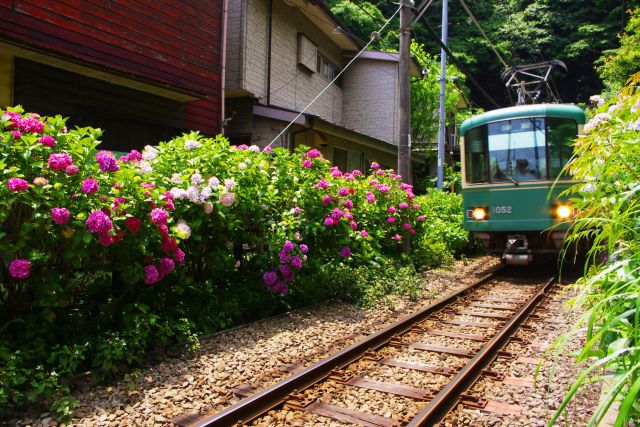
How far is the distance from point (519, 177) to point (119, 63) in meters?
7.45

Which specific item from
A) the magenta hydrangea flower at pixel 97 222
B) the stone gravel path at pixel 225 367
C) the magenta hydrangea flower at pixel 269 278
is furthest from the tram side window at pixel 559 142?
the magenta hydrangea flower at pixel 97 222

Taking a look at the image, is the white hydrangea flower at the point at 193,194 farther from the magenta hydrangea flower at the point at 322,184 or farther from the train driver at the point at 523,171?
the train driver at the point at 523,171

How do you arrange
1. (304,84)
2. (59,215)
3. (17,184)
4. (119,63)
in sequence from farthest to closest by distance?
1. (304,84)
2. (119,63)
3. (59,215)
4. (17,184)

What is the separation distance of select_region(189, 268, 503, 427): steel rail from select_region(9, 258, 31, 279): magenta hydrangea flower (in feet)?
5.15

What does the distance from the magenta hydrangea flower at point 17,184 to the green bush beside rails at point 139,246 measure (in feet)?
0.04

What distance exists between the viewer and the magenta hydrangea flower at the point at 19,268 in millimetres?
3244

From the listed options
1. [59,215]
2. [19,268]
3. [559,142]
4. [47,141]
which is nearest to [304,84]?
[559,142]

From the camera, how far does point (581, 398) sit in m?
3.52

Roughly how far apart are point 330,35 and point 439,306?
1232 cm

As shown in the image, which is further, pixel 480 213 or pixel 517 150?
pixel 480 213

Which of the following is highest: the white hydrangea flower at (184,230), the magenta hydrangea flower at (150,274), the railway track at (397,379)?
the white hydrangea flower at (184,230)

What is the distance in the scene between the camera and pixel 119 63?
829cm

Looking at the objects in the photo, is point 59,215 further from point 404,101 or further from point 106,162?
point 404,101

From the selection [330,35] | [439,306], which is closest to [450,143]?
[330,35]
